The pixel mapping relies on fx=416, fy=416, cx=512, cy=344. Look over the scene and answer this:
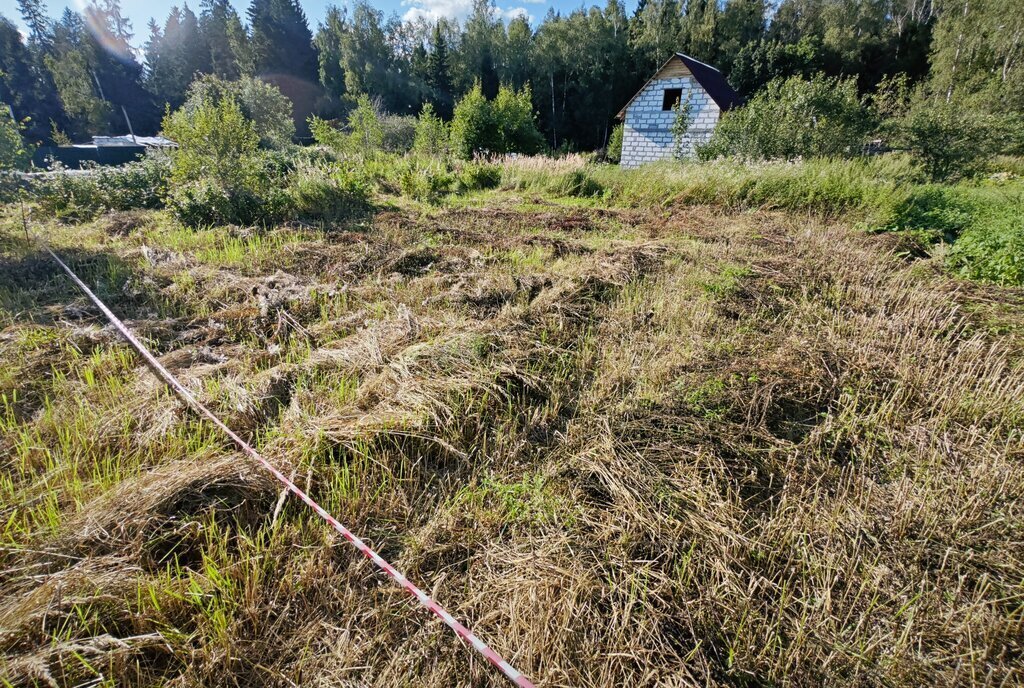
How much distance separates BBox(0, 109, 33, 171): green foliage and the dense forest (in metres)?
16.7

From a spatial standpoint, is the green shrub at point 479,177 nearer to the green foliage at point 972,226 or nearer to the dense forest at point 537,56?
the green foliage at point 972,226

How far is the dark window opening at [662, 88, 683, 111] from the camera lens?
17141 millimetres

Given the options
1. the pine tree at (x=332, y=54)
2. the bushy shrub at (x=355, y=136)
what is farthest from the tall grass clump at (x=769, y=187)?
the pine tree at (x=332, y=54)

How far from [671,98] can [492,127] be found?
27.3 feet

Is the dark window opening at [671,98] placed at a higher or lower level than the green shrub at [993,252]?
higher

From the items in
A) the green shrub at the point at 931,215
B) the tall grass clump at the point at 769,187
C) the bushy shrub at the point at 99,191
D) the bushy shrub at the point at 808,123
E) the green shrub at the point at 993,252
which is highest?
the bushy shrub at the point at 808,123

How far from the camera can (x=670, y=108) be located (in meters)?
17.6

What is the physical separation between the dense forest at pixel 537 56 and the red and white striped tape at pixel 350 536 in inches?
848

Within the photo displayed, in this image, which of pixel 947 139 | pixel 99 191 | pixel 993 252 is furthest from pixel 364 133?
pixel 947 139

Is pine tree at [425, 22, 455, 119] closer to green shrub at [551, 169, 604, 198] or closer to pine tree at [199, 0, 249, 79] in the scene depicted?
pine tree at [199, 0, 249, 79]

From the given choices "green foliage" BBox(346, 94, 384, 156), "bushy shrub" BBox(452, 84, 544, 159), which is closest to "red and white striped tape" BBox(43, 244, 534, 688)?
"green foliage" BBox(346, 94, 384, 156)

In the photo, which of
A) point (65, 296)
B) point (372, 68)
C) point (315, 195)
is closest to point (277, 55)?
point (372, 68)

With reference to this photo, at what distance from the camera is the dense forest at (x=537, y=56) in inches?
987

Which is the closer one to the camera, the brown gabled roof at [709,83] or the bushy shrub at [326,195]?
the bushy shrub at [326,195]
